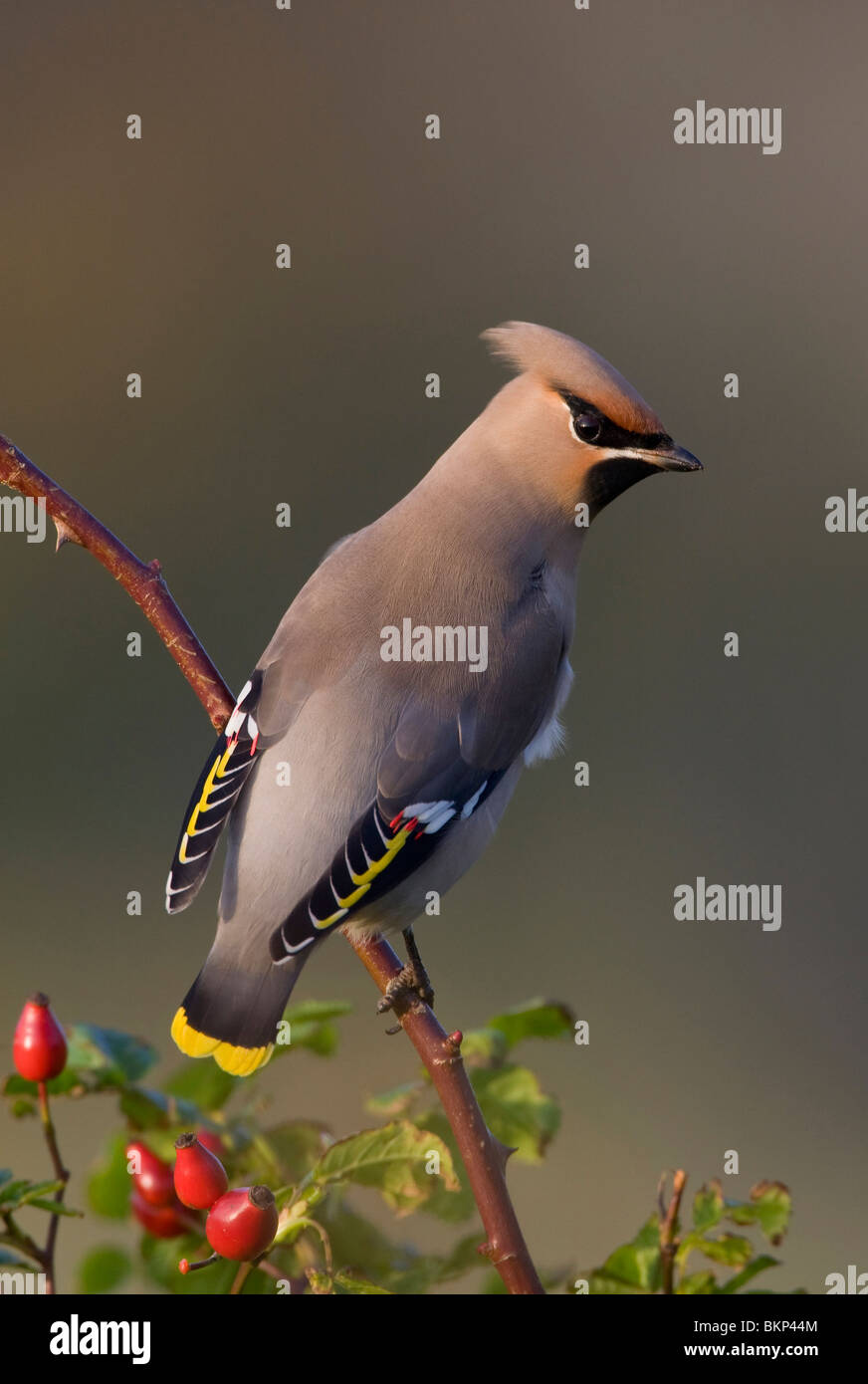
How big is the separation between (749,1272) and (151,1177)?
1.79 feet

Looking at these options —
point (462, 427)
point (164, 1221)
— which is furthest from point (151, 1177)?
point (462, 427)

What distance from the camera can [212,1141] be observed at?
158 cm

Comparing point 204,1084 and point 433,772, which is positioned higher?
point 433,772

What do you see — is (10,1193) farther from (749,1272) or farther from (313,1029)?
(749,1272)

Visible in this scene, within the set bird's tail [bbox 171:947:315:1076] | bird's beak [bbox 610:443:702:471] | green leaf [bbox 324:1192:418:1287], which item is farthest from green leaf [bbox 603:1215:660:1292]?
bird's beak [bbox 610:443:702:471]

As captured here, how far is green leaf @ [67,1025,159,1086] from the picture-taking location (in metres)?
1.54

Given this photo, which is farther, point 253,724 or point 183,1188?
point 253,724

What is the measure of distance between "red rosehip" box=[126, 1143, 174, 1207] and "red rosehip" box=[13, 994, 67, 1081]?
0.44 feet

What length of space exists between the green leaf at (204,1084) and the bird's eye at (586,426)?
40.8 inches

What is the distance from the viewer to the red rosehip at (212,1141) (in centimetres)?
157

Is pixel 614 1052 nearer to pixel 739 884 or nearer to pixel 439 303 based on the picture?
pixel 739 884

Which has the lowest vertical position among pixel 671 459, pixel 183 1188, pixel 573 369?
pixel 183 1188

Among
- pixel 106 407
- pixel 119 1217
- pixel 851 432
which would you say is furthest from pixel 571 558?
pixel 106 407

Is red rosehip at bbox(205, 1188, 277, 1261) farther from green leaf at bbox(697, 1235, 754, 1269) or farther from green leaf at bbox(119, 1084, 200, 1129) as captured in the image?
green leaf at bbox(697, 1235, 754, 1269)
